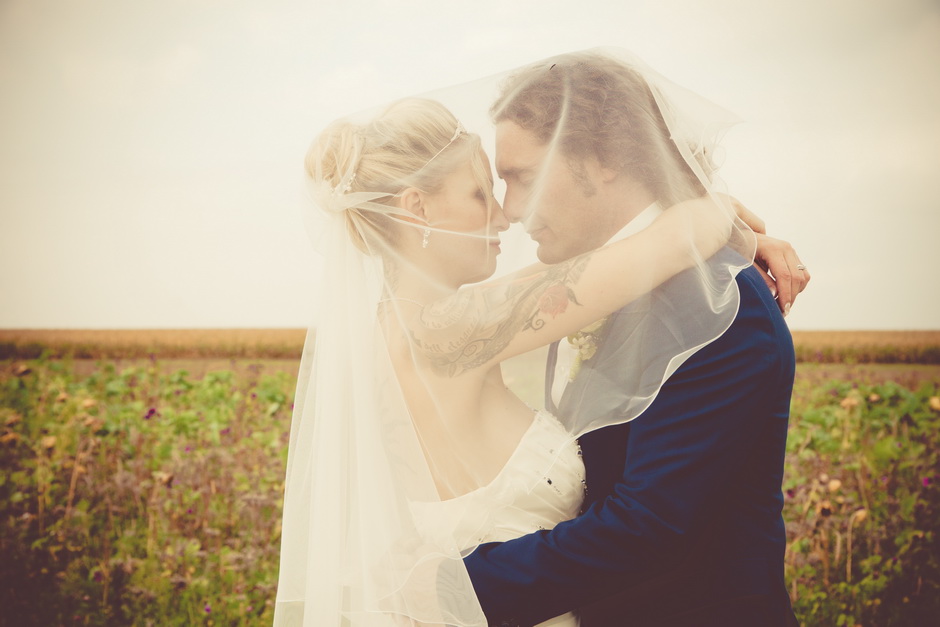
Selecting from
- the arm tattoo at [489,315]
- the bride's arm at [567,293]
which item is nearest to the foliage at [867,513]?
the bride's arm at [567,293]

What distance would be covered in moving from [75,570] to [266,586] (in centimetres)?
130

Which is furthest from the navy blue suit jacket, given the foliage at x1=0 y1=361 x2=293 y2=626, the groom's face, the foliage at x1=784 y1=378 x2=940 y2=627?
the foliage at x1=0 y1=361 x2=293 y2=626

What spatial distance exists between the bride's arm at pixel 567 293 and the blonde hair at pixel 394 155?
0.39 m

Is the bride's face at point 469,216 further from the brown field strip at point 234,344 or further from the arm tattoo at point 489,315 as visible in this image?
the brown field strip at point 234,344

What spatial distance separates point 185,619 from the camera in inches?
137

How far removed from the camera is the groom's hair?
172 cm

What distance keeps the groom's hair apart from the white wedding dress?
31.3 inches

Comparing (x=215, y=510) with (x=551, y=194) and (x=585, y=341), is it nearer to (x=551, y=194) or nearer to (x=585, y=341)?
(x=585, y=341)

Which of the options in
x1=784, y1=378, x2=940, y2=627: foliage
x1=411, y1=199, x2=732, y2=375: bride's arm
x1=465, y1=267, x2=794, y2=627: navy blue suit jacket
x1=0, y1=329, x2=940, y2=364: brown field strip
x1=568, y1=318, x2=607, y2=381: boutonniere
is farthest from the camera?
x1=0, y1=329, x2=940, y2=364: brown field strip

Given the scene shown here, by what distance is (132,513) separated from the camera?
424cm

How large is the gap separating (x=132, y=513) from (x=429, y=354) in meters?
3.54

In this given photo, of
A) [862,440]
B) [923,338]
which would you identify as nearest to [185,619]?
[862,440]

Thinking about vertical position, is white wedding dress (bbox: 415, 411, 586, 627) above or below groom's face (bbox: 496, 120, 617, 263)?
below

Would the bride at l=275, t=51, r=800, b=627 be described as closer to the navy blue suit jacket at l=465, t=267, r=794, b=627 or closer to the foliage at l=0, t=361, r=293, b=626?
the navy blue suit jacket at l=465, t=267, r=794, b=627
